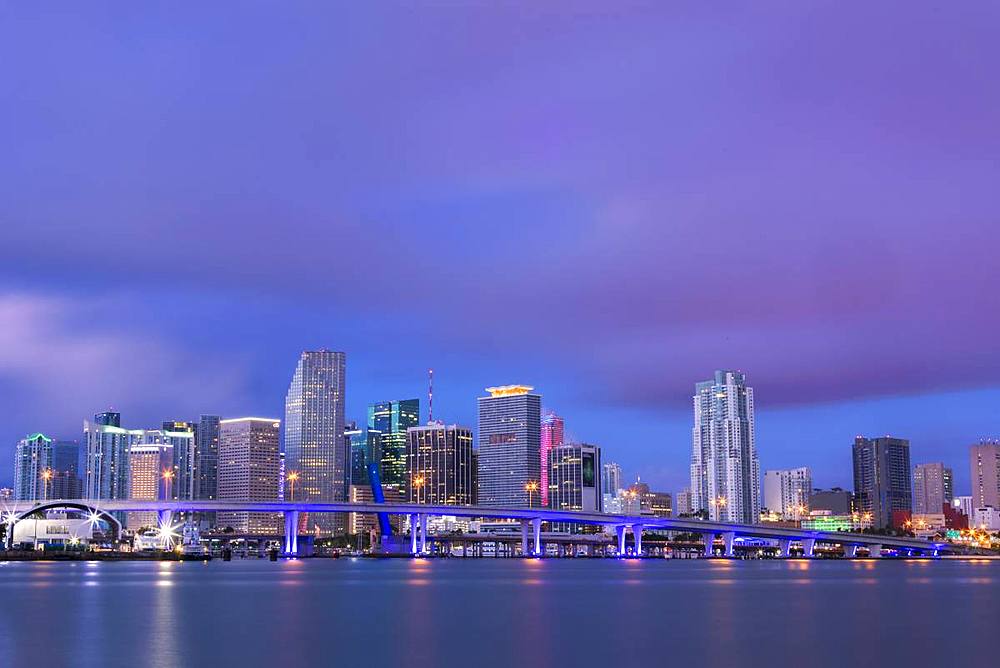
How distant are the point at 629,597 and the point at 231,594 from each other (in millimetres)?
31416

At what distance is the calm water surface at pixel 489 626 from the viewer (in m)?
52.8

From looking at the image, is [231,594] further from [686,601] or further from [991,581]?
[991,581]

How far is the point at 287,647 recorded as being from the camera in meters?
56.3

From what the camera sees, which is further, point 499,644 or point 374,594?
point 374,594

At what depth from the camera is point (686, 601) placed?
95312 millimetres

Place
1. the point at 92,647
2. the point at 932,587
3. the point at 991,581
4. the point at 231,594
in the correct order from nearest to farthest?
the point at 92,647 → the point at 231,594 → the point at 932,587 → the point at 991,581

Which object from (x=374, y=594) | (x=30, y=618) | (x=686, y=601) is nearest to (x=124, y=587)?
(x=374, y=594)

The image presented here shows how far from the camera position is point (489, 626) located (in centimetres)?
6894

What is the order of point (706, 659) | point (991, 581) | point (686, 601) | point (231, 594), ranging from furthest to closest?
point (991, 581)
point (231, 594)
point (686, 601)
point (706, 659)

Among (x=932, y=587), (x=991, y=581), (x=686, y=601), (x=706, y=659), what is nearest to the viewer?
(x=706, y=659)

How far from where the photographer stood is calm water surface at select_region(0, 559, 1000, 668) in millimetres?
52781

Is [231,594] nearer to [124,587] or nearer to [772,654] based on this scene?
[124,587]

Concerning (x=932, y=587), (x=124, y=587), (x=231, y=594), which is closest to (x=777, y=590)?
(x=932, y=587)

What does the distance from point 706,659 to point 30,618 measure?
4068cm
